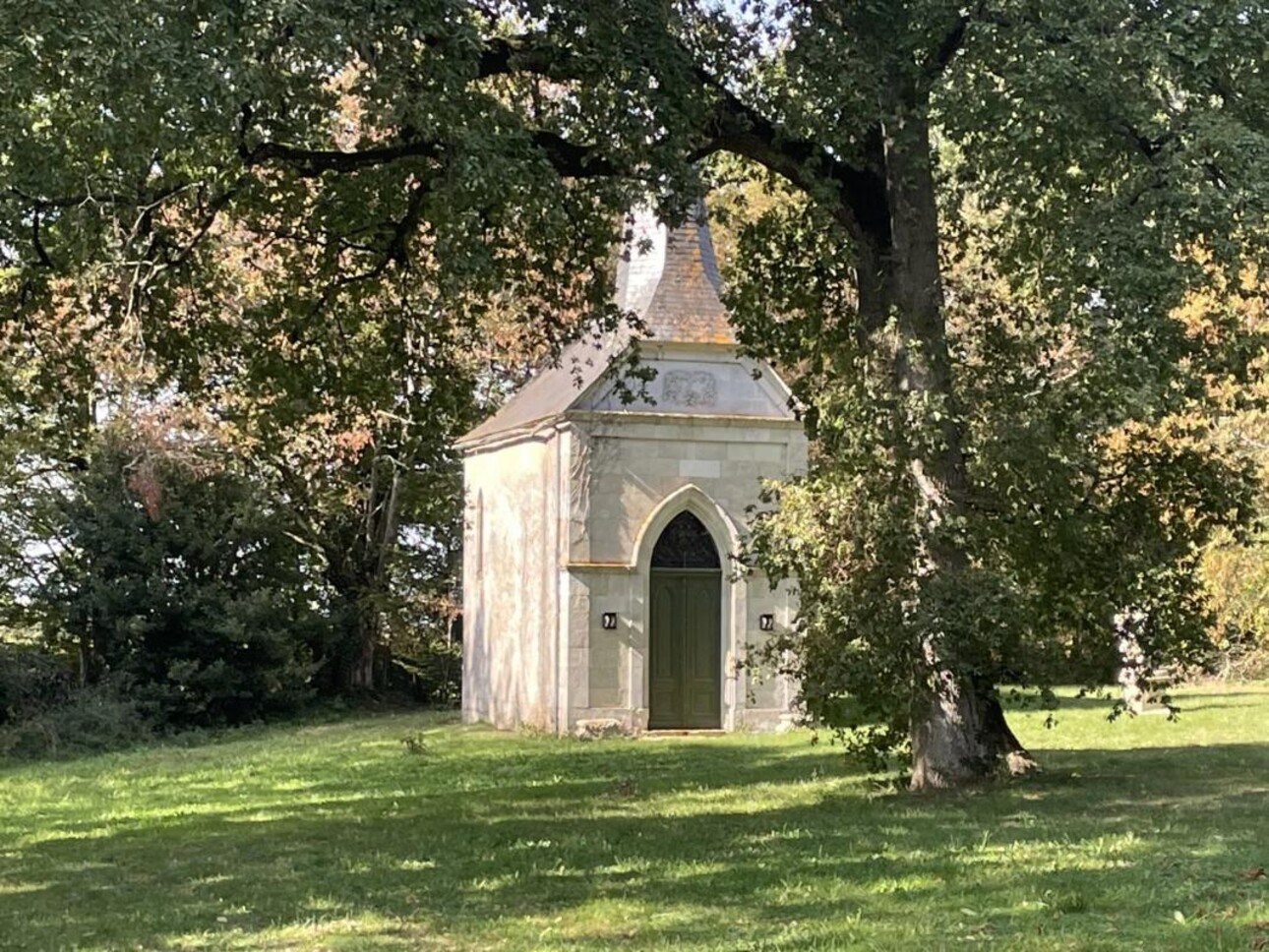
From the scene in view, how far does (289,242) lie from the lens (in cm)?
1470

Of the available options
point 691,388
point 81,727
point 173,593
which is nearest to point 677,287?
point 691,388

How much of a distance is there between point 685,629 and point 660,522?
1623 mm

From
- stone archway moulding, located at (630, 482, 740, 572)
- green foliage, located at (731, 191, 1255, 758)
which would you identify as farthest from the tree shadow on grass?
stone archway moulding, located at (630, 482, 740, 572)

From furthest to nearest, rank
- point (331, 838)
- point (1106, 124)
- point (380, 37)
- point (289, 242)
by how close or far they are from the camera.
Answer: point (289, 242) < point (331, 838) < point (1106, 124) < point (380, 37)

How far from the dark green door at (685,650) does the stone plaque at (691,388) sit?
8.06 feet

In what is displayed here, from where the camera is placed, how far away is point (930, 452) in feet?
35.7

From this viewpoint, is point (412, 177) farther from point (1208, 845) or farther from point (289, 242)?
point (1208, 845)

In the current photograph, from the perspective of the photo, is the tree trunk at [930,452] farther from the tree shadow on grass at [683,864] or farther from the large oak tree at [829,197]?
the tree shadow on grass at [683,864]

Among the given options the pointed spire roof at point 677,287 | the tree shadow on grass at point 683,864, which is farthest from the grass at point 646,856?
the pointed spire roof at point 677,287

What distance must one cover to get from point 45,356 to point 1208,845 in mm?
10630

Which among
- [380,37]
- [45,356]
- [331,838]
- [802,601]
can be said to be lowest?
[331,838]

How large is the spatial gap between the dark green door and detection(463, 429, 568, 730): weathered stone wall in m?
1.46

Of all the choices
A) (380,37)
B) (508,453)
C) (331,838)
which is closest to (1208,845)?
(331,838)

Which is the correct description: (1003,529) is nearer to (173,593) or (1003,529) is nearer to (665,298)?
(665,298)
